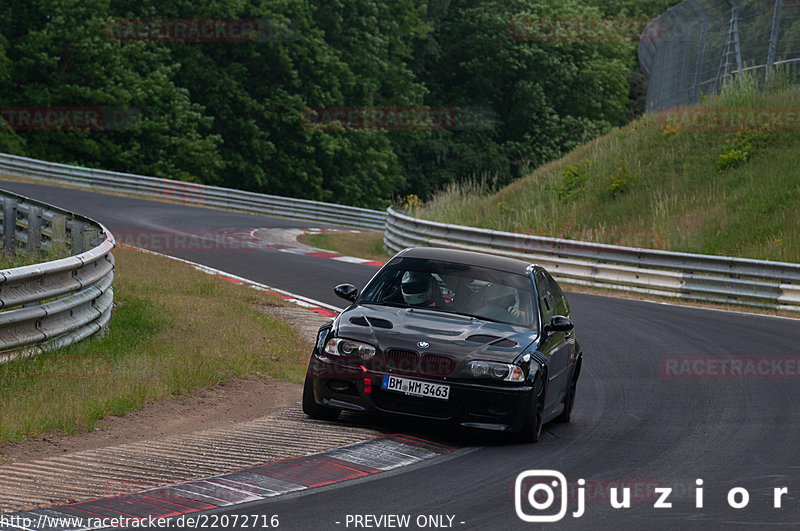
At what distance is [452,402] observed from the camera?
28.1 ft

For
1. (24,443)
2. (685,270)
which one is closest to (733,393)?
(24,443)

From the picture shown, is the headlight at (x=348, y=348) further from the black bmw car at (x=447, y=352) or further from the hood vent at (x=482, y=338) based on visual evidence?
the hood vent at (x=482, y=338)

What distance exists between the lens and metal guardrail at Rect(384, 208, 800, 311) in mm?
20891

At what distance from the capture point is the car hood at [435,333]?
8688 millimetres

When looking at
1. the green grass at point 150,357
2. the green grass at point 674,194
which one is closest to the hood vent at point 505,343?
the green grass at point 150,357

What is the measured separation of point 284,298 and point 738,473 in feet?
34.2

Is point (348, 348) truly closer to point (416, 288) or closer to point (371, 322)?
point (371, 322)

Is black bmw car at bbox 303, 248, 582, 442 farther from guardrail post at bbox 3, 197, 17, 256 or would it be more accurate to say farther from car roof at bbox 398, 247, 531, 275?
guardrail post at bbox 3, 197, 17, 256

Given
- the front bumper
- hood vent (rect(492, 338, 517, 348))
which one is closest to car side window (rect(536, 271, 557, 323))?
hood vent (rect(492, 338, 517, 348))

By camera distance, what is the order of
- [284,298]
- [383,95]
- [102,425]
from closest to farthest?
[102,425] < [284,298] < [383,95]

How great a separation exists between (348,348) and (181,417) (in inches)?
60.1

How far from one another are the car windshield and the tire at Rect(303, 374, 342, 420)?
3.42 feet

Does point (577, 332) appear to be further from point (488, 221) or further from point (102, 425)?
point (488, 221)

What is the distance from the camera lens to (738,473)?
7.96m
